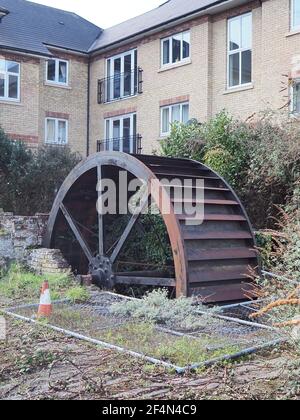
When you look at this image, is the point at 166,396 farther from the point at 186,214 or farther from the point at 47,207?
the point at 47,207

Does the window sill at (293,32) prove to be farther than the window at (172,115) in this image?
No

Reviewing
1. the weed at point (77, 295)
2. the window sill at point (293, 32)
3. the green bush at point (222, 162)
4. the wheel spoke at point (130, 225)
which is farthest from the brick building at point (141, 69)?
the weed at point (77, 295)

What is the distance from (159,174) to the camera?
8.99 m

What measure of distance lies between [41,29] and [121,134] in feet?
18.7

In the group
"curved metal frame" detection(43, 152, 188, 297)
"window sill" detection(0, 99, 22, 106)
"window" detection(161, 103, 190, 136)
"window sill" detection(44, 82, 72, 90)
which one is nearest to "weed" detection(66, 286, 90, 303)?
"curved metal frame" detection(43, 152, 188, 297)

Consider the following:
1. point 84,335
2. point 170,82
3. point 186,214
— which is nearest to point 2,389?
point 84,335

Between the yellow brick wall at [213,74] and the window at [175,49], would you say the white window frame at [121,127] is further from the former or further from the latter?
the window at [175,49]

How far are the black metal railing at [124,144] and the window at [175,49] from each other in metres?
2.97

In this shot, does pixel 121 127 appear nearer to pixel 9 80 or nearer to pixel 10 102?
pixel 10 102

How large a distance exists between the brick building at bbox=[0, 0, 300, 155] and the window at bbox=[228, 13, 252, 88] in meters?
0.03

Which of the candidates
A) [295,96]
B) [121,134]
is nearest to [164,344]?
[295,96]

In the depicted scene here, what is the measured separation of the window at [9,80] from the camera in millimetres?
20328

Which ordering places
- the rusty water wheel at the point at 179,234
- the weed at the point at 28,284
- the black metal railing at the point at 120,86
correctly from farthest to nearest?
the black metal railing at the point at 120,86
the weed at the point at 28,284
the rusty water wheel at the point at 179,234

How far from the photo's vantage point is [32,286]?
904 centimetres
